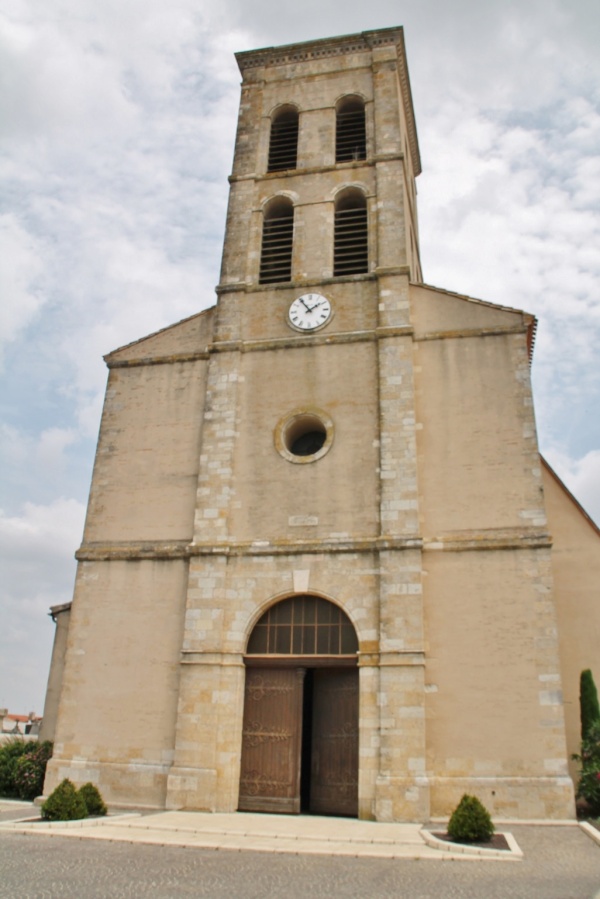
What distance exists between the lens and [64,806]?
33.9 ft

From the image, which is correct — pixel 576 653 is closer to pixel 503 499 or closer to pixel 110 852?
pixel 503 499

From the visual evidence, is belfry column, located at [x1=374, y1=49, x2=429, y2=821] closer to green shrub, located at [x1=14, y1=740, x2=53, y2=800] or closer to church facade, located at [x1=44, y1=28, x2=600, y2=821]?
church facade, located at [x1=44, y1=28, x2=600, y2=821]

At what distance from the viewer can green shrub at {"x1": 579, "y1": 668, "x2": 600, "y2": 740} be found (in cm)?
1251

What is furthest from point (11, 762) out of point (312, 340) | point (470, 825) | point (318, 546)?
point (312, 340)

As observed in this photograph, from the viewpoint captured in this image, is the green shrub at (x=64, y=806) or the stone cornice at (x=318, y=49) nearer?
the green shrub at (x=64, y=806)

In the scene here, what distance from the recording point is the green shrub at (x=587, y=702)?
1251cm

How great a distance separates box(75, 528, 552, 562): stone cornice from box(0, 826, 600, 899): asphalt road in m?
5.26

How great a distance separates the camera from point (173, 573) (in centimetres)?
1447

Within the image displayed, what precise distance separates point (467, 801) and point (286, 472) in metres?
7.02

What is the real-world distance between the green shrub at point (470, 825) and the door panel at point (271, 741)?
4.12 metres

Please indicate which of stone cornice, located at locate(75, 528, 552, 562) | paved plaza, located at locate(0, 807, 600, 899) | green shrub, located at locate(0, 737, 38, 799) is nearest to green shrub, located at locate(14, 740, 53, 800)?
green shrub, located at locate(0, 737, 38, 799)

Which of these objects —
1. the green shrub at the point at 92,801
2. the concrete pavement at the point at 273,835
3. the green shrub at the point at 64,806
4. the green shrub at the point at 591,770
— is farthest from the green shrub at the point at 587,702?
the green shrub at the point at 64,806

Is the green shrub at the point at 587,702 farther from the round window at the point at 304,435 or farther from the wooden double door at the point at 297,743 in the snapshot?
the round window at the point at 304,435

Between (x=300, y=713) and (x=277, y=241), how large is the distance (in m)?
10.5
